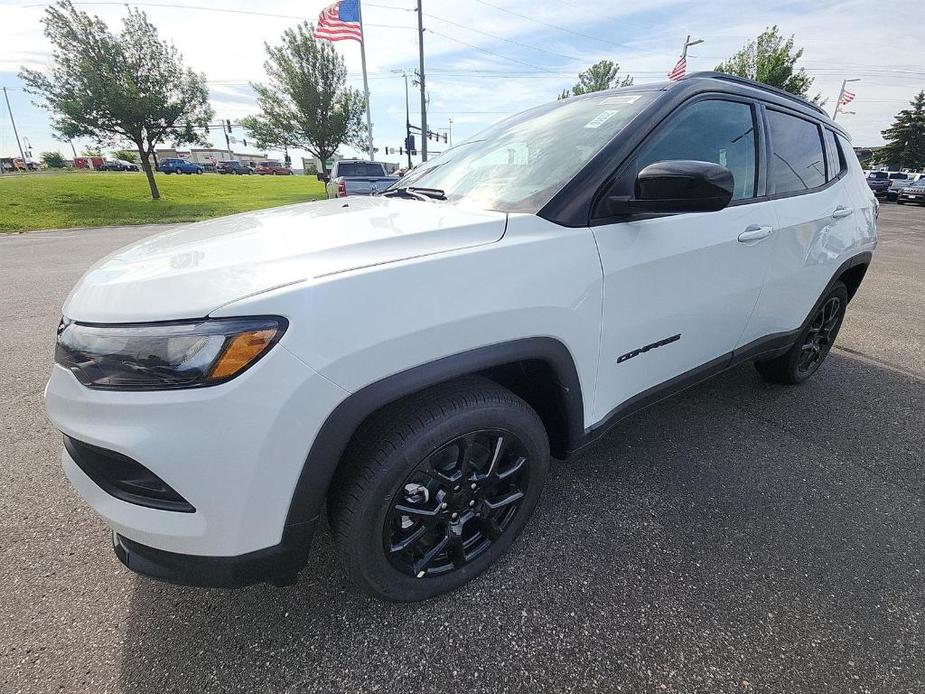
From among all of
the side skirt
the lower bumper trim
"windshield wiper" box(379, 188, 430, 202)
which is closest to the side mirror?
the side skirt

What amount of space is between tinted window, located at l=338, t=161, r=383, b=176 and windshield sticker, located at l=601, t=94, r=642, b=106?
1367 cm

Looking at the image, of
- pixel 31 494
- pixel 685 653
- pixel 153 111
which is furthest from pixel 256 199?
pixel 685 653

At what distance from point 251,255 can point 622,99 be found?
1.70 m

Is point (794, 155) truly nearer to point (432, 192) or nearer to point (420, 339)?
point (432, 192)

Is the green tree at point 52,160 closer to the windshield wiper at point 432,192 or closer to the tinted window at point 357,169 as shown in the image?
the tinted window at point 357,169

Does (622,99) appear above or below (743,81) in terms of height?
below

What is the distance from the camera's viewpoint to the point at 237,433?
114 cm

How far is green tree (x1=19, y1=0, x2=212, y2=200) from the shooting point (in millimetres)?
16938

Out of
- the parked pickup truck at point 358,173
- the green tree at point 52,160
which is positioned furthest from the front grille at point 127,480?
the green tree at point 52,160

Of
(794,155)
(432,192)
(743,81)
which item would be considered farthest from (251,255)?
(794,155)

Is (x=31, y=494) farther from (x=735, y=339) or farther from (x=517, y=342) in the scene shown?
(x=735, y=339)

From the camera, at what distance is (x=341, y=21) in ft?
56.9

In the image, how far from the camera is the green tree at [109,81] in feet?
55.6

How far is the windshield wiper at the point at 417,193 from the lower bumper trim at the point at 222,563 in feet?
4.70
